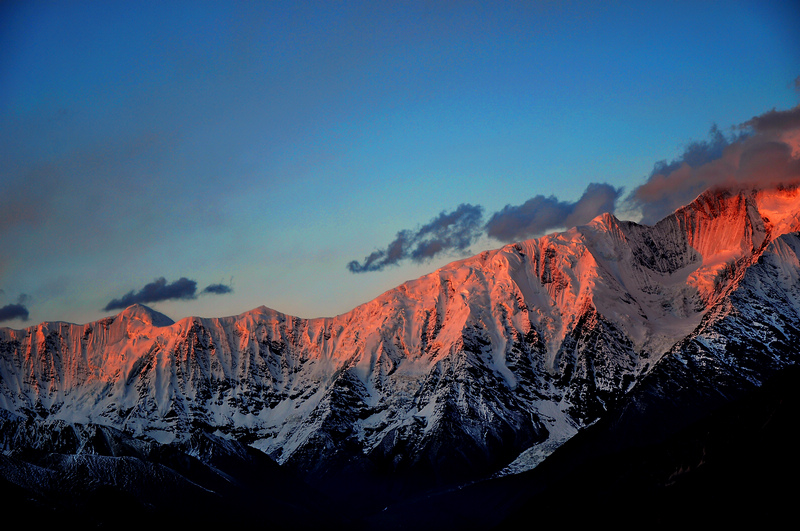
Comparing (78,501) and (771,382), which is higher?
(78,501)

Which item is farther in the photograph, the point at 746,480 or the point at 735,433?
the point at 735,433

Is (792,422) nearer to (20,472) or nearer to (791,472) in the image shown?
(791,472)

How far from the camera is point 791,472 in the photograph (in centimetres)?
14912

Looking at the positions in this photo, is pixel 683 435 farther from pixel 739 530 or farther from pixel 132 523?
pixel 132 523

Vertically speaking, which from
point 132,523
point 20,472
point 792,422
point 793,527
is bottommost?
point 793,527

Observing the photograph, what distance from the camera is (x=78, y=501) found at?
192750 mm

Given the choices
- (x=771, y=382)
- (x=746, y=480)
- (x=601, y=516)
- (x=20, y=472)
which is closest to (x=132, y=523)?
(x=20, y=472)

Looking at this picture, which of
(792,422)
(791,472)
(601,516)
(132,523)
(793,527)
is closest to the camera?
(793,527)

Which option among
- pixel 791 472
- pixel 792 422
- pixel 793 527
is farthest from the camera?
pixel 792 422

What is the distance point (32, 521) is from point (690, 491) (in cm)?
12290

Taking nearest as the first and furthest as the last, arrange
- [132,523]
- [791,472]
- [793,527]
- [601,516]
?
[793,527] → [791,472] → [601,516] → [132,523]

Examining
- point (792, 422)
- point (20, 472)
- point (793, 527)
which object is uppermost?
point (20, 472)

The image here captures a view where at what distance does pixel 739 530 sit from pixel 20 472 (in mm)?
148912

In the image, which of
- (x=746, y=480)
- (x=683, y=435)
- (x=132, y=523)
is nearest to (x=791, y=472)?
(x=746, y=480)
